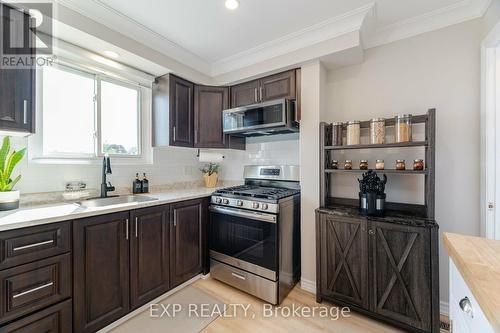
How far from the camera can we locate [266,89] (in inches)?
98.6

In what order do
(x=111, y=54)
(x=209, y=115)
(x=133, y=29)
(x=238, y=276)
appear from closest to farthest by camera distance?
1. (x=133, y=29)
2. (x=111, y=54)
3. (x=238, y=276)
4. (x=209, y=115)

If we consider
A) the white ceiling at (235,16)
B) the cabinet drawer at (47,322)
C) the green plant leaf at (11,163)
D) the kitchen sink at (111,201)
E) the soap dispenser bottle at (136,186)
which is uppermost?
the white ceiling at (235,16)

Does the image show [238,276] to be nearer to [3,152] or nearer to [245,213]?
[245,213]

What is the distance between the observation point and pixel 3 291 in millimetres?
1194

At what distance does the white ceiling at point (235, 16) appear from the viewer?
1732 mm

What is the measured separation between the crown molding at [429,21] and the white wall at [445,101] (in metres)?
0.05

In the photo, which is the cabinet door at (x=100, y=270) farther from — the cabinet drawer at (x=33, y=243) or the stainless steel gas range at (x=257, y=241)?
the stainless steel gas range at (x=257, y=241)

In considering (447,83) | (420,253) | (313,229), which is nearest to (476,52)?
(447,83)

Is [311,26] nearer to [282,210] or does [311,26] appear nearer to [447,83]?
[447,83]

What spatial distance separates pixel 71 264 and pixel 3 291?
305mm

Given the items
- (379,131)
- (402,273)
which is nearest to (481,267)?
(402,273)

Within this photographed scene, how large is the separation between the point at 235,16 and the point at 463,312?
7.54ft

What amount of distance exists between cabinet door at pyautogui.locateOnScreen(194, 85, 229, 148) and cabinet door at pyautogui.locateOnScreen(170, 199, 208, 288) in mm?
808

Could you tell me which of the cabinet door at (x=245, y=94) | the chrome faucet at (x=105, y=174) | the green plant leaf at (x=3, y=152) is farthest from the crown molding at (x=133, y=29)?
the chrome faucet at (x=105, y=174)
